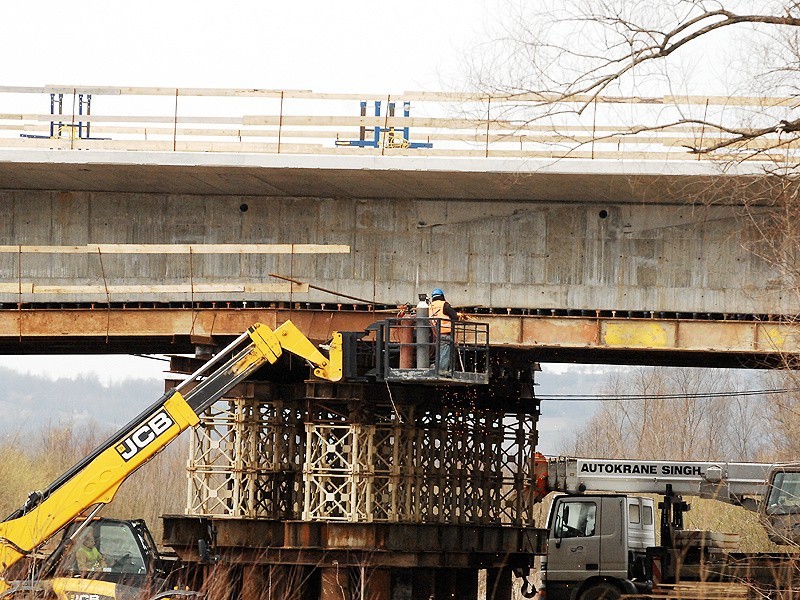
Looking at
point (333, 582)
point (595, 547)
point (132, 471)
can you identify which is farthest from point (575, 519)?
point (132, 471)

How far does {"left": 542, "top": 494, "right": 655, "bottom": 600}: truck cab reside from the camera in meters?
26.0

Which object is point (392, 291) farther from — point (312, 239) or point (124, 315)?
point (124, 315)

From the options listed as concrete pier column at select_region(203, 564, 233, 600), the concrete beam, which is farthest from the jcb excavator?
the concrete beam

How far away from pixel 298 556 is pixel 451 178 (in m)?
7.34

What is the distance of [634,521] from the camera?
26859 millimetres

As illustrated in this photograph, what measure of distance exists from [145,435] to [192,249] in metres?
4.99

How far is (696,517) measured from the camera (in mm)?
53438

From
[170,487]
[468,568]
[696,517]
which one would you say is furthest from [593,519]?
[170,487]

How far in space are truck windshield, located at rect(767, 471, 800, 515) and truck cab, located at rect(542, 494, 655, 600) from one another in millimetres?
2645

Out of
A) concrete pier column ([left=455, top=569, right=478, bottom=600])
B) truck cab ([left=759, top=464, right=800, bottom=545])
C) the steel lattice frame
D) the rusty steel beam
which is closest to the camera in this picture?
the rusty steel beam

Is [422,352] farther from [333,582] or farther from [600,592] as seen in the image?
[600,592]

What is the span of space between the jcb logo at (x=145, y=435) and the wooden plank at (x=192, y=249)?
14.3ft

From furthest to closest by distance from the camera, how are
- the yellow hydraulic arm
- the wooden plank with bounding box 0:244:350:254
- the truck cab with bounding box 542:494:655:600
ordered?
the truck cab with bounding box 542:494:655:600, the wooden plank with bounding box 0:244:350:254, the yellow hydraulic arm

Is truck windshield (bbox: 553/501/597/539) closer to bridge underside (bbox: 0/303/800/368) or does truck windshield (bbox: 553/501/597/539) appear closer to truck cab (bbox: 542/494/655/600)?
truck cab (bbox: 542/494/655/600)
